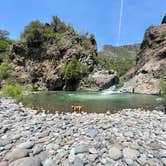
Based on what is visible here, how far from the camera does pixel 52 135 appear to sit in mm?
6578

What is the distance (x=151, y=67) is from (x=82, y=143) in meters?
41.1

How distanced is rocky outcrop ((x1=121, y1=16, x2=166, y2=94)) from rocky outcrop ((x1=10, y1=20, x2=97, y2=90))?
11334 millimetres

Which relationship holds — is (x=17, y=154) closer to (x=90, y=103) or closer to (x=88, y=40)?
(x=90, y=103)

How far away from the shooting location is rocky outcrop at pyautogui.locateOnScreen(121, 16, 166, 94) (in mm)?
37838

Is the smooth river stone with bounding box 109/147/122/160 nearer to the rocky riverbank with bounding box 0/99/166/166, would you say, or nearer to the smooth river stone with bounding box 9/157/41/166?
the rocky riverbank with bounding box 0/99/166/166

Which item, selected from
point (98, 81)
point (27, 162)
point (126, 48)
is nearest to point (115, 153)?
point (27, 162)

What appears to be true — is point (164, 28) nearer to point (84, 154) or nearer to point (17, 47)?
point (17, 47)

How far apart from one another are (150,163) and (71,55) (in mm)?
44099

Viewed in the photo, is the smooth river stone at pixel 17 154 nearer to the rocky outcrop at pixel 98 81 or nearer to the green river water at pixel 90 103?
the green river water at pixel 90 103

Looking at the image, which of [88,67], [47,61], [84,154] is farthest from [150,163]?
[47,61]

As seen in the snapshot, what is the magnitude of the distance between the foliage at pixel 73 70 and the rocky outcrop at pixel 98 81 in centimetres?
171

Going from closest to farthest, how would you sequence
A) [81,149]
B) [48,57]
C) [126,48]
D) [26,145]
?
[81,149], [26,145], [48,57], [126,48]

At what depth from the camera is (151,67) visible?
1724 inches

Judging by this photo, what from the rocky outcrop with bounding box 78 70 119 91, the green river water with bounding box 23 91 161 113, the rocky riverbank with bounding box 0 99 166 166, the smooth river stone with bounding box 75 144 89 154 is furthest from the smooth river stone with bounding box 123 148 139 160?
the rocky outcrop with bounding box 78 70 119 91
